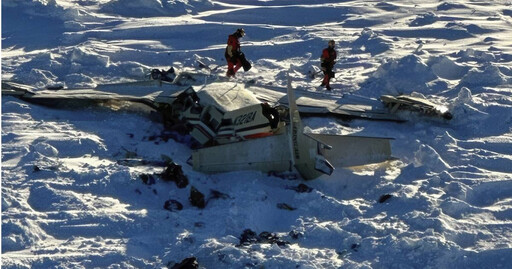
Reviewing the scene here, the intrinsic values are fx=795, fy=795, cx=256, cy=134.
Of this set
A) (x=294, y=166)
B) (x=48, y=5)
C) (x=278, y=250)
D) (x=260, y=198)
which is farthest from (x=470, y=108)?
(x=48, y=5)

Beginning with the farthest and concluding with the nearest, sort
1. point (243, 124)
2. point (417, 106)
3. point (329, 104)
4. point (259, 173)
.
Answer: point (329, 104)
point (417, 106)
point (243, 124)
point (259, 173)

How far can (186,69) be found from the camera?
55.4ft

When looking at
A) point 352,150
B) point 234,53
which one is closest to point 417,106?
point 352,150

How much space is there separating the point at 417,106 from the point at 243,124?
360 cm

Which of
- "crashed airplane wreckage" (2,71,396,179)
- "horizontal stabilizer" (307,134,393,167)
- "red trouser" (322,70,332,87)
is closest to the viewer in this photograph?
"crashed airplane wreckage" (2,71,396,179)

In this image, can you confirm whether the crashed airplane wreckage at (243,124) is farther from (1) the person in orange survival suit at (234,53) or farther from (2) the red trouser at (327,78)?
(1) the person in orange survival suit at (234,53)

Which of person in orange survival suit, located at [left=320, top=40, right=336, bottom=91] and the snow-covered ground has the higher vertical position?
person in orange survival suit, located at [left=320, top=40, right=336, bottom=91]

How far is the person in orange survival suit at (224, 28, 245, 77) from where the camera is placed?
1574cm

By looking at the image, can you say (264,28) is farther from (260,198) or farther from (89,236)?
(89,236)

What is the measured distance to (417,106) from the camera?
45.9 feet

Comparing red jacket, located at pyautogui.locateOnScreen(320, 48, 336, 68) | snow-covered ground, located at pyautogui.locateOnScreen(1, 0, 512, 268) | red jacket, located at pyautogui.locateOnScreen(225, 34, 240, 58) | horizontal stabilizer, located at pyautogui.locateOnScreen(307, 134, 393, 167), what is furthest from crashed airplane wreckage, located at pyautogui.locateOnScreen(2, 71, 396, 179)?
red jacket, located at pyautogui.locateOnScreen(225, 34, 240, 58)

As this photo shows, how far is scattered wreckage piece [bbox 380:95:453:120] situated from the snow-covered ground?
0.59ft

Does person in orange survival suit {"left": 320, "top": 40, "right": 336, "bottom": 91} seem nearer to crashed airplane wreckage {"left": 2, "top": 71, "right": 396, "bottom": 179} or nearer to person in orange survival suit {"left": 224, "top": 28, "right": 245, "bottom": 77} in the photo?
person in orange survival suit {"left": 224, "top": 28, "right": 245, "bottom": 77}

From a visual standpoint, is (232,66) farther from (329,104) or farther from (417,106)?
(417,106)
